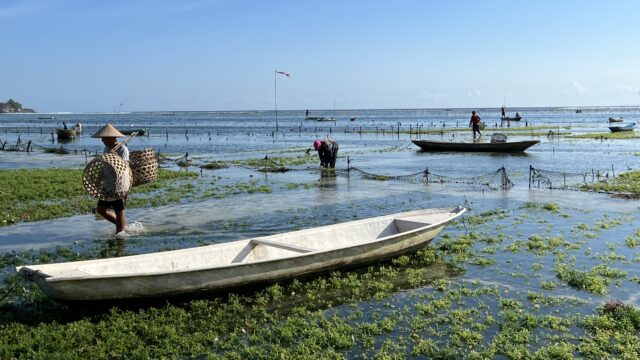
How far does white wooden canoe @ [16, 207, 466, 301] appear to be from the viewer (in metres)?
7.82

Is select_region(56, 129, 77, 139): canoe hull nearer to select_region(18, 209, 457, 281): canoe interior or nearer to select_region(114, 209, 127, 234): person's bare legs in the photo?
select_region(114, 209, 127, 234): person's bare legs

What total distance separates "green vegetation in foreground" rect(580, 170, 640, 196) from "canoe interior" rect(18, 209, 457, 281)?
10057 millimetres

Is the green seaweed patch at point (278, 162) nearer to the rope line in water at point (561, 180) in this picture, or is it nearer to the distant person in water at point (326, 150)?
the distant person in water at point (326, 150)

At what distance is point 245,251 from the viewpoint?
1038 cm

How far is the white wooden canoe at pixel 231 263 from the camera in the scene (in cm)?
782

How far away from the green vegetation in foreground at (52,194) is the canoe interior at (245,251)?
7.79 m

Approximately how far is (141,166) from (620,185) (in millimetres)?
16770

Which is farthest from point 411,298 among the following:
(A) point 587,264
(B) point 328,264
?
(A) point 587,264

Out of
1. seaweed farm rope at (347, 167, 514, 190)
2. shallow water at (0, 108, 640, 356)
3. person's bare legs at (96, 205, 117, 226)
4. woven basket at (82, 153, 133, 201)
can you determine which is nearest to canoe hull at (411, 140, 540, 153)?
shallow water at (0, 108, 640, 356)

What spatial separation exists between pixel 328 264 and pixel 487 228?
5.90 m

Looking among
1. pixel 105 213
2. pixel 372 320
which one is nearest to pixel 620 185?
pixel 372 320

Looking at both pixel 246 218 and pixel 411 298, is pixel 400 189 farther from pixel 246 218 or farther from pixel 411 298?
pixel 411 298

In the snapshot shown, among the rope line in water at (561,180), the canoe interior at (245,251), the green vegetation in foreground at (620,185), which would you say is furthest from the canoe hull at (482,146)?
the canoe interior at (245,251)

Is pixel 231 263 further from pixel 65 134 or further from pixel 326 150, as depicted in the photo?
pixel 65 134
